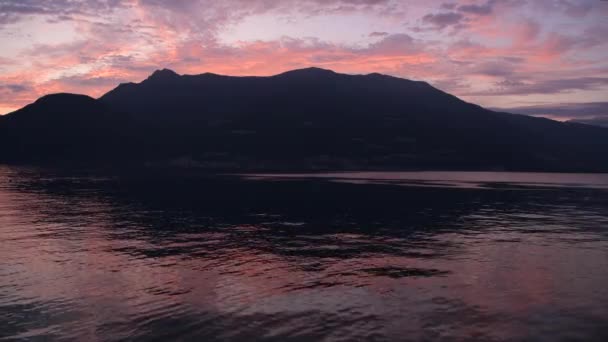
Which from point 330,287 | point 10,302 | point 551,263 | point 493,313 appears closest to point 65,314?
point 10,302

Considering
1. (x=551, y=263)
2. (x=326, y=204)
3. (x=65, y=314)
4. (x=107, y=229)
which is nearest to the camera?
(x=65, y=314)

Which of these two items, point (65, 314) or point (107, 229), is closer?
point (65, 314)

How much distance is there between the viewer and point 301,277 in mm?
37719

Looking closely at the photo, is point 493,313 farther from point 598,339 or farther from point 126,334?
point 126,334

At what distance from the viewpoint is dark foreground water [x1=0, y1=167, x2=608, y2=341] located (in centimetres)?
2628

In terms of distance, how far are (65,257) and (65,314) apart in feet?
61.5

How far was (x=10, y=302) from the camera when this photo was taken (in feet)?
98.8

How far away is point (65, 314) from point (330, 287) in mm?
17761

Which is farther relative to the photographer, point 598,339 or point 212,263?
point 212,263

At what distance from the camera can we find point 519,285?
36156mm

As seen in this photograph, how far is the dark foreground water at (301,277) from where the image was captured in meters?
26.3

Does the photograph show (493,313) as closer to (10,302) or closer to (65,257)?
(10,302)

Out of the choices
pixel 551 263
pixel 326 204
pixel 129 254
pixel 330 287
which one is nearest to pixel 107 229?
pixel 129 254

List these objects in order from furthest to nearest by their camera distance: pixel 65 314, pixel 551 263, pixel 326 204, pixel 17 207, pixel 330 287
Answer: pixel 326 204 → pixel 17 207 → pixel 551 263 → pixel 330 287 → pixel 65 314
